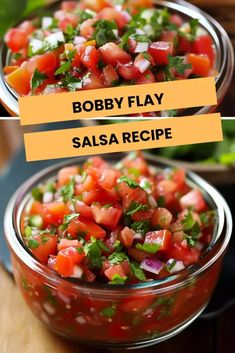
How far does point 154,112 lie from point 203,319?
482 mm

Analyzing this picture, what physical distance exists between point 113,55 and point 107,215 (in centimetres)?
29

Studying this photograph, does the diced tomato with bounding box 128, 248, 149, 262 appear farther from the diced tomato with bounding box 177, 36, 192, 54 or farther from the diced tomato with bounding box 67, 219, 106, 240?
the diced tomato with bounding box 177, 36, 192, 54

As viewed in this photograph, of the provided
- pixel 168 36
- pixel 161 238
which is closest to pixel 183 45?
pixel 168 36

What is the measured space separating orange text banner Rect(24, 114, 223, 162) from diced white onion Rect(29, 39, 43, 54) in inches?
7.5

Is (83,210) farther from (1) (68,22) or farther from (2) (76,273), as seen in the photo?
(1) (68,22)

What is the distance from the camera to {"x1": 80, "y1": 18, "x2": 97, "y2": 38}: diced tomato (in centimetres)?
119

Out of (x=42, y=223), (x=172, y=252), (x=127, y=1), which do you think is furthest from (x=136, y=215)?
(x=127, y=1)

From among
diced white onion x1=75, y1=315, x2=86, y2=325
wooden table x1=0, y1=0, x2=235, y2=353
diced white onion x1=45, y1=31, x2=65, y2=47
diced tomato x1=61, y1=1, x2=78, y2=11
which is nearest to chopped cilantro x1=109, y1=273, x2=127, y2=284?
diced white onion x1=75, y1=315, x2=86, y2=325

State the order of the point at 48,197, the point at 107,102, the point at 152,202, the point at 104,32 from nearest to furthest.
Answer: the point at 107,102, the point at 104,32, the point at 152,202, the point at 48,197

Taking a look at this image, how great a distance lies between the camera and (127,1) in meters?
1.37

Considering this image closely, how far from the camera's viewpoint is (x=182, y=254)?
1227 mm

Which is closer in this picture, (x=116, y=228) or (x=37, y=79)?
(x=37, y=79)

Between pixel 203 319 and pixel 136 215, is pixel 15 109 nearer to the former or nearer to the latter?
pixel 136 215

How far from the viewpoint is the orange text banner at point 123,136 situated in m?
1.08
